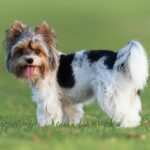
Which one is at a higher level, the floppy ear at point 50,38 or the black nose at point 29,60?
the floppy ear at point 50,38

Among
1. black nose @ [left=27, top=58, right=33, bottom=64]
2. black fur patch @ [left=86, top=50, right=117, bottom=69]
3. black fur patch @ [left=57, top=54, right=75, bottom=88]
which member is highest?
black fur patch @ [left=86, top=50, right=117, bottom=69]

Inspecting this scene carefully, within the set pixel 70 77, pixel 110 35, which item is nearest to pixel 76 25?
pixel 110 35

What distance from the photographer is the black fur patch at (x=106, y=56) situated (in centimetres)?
1463

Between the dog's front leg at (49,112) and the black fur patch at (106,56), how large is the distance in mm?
1224

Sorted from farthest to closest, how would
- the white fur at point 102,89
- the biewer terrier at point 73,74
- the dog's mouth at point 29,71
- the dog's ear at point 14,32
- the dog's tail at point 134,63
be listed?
the dog's ear at point 14,32 → the dog's mouth at point 29,71 → the biewer terrier at point 73,74 → the white fur at point 102,89 → the dog's tail at point 134,63

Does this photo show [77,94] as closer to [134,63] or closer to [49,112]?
[49,112]

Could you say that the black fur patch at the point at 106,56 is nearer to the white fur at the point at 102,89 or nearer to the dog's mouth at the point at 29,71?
the white fur at the point at 102,89

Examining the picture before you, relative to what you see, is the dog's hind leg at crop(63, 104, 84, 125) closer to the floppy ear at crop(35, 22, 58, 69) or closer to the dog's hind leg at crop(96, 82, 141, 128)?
the floppy ear at crop(35, 22, 58, 69)

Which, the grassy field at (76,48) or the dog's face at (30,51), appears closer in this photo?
the grassy field at (76,48)

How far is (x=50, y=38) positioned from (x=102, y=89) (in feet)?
5.18

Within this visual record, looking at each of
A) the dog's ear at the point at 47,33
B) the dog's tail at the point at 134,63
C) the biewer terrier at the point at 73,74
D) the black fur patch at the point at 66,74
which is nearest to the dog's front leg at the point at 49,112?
the biewer terrier at the point at 73,74

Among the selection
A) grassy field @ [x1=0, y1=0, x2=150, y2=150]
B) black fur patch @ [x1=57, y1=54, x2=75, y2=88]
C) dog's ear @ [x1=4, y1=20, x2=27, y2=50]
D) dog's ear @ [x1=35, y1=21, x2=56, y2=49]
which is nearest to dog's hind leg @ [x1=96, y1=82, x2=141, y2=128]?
grassy field @ [x1=0, y1=0, x2=150, y2=150]

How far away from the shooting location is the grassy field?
1154 centimetres

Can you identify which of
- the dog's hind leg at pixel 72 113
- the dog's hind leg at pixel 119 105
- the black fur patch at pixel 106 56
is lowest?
the dog's hind leg at pixel 72 113
